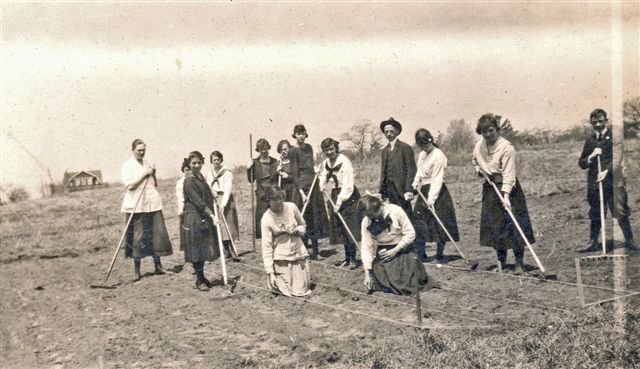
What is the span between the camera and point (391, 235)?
5.21 meters

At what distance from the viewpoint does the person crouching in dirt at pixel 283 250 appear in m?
5.45

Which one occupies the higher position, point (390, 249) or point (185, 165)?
point (185, 165)

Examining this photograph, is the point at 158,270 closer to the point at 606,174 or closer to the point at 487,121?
the point at 487,121

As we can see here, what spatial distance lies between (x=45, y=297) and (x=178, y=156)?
2.35m

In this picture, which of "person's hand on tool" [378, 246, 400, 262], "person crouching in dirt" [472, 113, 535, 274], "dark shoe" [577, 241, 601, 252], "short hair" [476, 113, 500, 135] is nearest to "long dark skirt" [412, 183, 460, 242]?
"person crouching in dirt" [472, 113, 535, 274]

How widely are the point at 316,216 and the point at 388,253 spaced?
5.75 feet

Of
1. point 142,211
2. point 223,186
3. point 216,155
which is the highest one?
point 216,155

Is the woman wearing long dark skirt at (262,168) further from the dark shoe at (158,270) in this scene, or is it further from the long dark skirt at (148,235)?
the dark shoe at (158,270)

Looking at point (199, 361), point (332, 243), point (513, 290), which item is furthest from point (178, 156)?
point (513, 290)

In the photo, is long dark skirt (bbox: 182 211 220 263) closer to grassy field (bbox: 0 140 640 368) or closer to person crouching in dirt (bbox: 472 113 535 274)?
grassy field (bbox: 0 140 640 368)

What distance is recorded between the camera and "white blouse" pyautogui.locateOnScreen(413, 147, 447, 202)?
603 cm

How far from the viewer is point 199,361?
438cm

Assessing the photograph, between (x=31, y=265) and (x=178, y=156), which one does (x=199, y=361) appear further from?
(x=31, y=265)

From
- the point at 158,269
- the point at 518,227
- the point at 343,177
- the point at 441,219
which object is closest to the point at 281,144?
the point at 343,177
